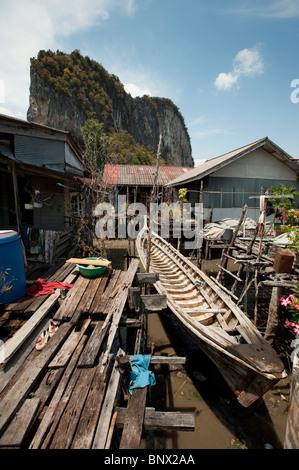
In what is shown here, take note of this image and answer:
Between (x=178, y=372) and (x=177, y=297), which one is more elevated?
(x=177, y=297)

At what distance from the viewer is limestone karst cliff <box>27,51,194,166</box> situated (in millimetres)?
Answer: 44969

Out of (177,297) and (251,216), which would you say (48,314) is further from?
(251,216)

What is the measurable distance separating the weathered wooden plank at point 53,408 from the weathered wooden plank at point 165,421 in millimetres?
781

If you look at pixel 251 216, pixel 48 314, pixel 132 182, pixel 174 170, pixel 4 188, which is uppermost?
pixel 174 170

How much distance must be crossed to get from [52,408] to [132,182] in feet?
70.3

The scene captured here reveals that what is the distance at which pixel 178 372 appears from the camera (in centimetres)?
585

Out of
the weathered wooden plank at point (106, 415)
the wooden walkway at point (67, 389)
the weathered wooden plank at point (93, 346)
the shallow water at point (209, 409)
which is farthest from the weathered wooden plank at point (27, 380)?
the shallow water at point (209, 409)

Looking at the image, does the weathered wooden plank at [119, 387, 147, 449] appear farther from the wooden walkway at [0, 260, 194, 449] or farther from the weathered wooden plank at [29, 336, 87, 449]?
the weathered wooden plank at [29, 336, 87, 449]

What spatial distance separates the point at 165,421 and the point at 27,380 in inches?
75.9

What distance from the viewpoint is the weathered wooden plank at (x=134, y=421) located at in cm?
249

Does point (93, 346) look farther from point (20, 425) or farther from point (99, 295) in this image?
point (99, 295)

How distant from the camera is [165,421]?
277 cm

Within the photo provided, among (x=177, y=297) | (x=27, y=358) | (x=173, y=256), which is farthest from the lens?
(x=173, y=256)
